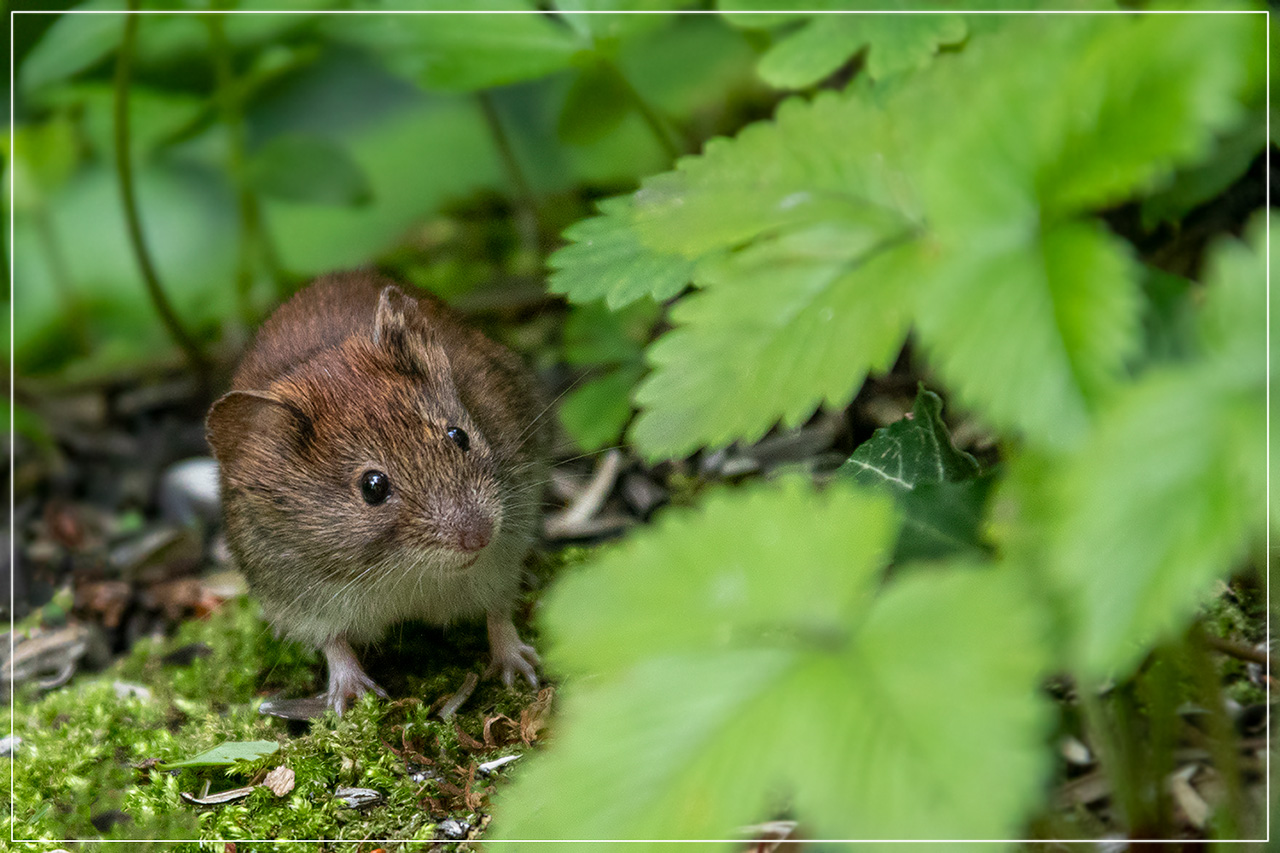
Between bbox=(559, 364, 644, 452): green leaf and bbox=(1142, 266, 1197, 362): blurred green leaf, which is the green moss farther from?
bbox=(1142, 266, 1197, 362): blurred green leaf

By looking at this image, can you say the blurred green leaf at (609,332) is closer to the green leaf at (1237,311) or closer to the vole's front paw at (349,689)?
the vole's front paw at (349,689)

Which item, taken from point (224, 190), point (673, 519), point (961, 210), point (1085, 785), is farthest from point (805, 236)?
point (224, 190)

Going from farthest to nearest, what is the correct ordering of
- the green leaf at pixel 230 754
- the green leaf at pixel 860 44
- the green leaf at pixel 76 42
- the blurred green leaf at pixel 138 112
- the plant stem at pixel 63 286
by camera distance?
the plant stem at pixel 63 286 < the blurred green leaf at pixel 138 112 < the green leaf at pixel 76 42 < the green leaf at pixel 230 754 < the green leaf at pixel 860 44

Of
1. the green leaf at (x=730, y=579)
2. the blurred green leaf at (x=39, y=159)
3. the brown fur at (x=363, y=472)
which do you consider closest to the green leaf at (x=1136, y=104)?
the green leaf at (x=730, y=579)

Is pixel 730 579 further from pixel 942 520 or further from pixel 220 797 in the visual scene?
pixel 220 797

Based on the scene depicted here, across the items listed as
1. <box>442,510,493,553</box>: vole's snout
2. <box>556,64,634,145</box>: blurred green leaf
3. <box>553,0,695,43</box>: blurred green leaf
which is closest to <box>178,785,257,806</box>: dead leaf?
<box>442,510,493,553</box>: vole's snout
